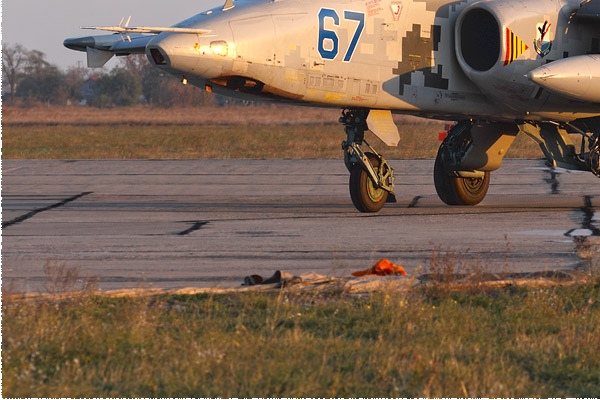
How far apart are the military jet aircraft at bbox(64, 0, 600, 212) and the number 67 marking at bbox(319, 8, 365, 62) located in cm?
1

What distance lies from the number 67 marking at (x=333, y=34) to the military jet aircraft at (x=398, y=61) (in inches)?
0.6

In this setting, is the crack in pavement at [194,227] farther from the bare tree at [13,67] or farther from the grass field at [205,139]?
the bare tree at [13,67]

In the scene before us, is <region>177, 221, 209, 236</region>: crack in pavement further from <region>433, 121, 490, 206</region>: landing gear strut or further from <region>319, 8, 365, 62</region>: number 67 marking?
<region>433, 121, 490, 206</region>: landing gear strut

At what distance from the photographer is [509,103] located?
53.4ft

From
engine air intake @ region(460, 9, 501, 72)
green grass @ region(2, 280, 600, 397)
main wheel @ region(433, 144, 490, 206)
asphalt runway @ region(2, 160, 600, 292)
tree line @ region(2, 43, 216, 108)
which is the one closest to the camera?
green grass @ region(2, 280, 600, 397)

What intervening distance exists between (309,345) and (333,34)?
8.21 metres

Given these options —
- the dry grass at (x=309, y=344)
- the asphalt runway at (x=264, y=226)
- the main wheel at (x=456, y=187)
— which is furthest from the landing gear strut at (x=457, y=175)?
the dry grass at (x=309, y=344)

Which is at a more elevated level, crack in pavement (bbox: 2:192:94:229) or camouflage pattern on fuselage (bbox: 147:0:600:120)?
camouflage pattern on fuselage (bbox: 147:0:600:120)

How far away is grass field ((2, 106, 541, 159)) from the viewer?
35062 mm

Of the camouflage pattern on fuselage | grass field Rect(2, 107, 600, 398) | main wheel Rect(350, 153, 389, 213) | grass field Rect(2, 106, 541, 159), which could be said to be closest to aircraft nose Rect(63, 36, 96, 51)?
the camouflage pattern on fuselage

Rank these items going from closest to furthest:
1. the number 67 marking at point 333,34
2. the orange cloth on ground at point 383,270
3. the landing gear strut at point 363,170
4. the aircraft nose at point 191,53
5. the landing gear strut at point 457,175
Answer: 1. the orange cloth on ground at point 383,270
2. the aircraft nose at point 191,53
3. the number 67 marking at point 333,34
4. the landing gear strut at point 363,170
5. the landing gear strut at point 457,175

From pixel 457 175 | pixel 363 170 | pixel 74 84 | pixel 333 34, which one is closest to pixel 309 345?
pixel 333 34

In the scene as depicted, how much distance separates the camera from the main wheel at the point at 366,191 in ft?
53.7

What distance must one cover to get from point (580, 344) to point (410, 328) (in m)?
1.20
